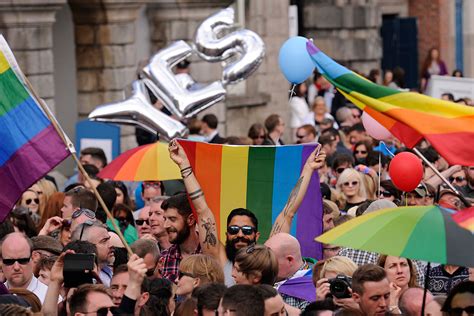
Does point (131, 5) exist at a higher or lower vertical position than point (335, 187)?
higher

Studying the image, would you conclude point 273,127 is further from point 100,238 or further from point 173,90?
point 100,238

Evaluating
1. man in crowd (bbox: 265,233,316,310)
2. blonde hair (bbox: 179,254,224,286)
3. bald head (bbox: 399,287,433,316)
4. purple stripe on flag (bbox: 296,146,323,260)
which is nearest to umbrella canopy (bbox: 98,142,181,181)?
purple stripe on flag (bbox: 296,146,323,260)

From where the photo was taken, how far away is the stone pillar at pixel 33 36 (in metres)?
21.6

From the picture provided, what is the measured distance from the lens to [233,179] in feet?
41.3

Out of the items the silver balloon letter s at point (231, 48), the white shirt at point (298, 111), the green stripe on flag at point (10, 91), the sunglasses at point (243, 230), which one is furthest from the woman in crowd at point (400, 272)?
the white shirt at point (298, 111)

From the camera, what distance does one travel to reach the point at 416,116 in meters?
10.4

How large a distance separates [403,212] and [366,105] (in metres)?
1.40

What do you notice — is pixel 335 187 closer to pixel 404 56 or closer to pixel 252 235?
pixel 252 235

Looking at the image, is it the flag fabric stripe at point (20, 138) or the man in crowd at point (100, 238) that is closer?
the flag fabric stripe at point (20, 138)

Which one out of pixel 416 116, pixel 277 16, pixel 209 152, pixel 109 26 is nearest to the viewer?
pixel 416 116

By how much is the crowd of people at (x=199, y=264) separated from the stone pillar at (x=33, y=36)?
620cm

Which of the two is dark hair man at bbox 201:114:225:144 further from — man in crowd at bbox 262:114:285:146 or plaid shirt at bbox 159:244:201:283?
plaid shirt at bbox 159:244:201:283

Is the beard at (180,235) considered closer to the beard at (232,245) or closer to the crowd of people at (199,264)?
the crowd of people at (199,264)

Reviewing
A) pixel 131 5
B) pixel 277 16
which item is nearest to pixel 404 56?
pixel 277 16
